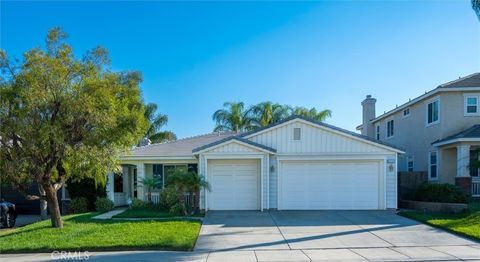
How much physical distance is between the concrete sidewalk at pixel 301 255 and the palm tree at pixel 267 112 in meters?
23.4

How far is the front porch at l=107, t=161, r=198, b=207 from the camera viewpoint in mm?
18031

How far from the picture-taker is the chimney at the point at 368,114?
27513 mm

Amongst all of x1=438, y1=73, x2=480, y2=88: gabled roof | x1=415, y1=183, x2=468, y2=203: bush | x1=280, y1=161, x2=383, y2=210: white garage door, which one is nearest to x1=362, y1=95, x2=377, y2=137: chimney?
x1=438, y1=73, x2=480, y2=88: gabled roof

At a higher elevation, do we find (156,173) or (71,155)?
(71,155)

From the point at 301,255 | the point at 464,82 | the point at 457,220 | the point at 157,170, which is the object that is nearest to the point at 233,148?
the point at 157,170

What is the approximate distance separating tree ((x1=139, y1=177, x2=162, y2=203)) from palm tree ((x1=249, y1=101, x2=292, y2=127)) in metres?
15.0

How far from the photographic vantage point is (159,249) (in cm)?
891

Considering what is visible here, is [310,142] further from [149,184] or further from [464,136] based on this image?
[149,184]

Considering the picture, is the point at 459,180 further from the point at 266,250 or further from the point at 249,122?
the point at 249,122

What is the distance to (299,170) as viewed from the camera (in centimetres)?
1612

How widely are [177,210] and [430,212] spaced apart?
9.91m

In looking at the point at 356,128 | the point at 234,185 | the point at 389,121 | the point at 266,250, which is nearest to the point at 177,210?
the point at 234,185

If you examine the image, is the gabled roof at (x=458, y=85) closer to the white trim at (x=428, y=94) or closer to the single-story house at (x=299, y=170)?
the white trim at (x=428, y=94)

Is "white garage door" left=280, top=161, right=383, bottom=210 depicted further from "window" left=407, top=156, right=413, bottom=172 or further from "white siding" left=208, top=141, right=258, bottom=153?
"window" left=407, top=156, right=413, bottom=172
